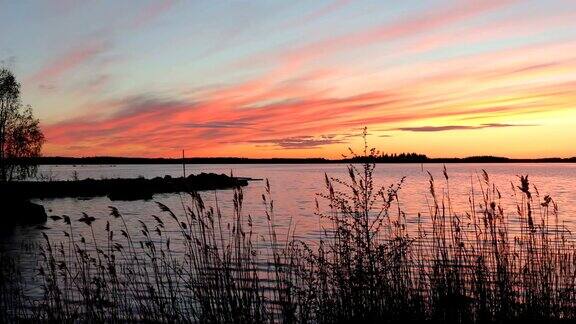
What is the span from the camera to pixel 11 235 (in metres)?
35.0

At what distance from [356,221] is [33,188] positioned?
236ft

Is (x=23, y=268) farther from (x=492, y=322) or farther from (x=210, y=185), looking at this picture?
(x=210, y=185)

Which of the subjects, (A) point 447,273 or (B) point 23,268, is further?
(B) point 23,268

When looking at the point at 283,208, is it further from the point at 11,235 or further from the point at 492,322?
the point at 492,322

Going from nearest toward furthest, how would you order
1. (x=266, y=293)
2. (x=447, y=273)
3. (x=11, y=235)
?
(x=447, y=273) < (x=266, y=293) < (x=11, y=235)

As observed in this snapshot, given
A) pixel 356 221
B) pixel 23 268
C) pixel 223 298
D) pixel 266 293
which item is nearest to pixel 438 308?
pixel 356 221

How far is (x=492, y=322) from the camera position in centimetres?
903

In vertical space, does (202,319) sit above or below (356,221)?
below

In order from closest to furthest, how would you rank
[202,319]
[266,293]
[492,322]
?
[202,319] < [492,322] < [266,293]

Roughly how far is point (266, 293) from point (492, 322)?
8.18 m

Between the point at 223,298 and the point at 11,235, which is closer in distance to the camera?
the point at 223,298

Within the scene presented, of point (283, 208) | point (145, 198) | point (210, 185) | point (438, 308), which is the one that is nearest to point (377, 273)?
point (438, 308)

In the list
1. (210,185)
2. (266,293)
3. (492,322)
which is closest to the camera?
(492,322)

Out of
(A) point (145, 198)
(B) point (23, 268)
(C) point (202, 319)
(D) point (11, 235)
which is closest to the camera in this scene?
(C) point (202, 319)
